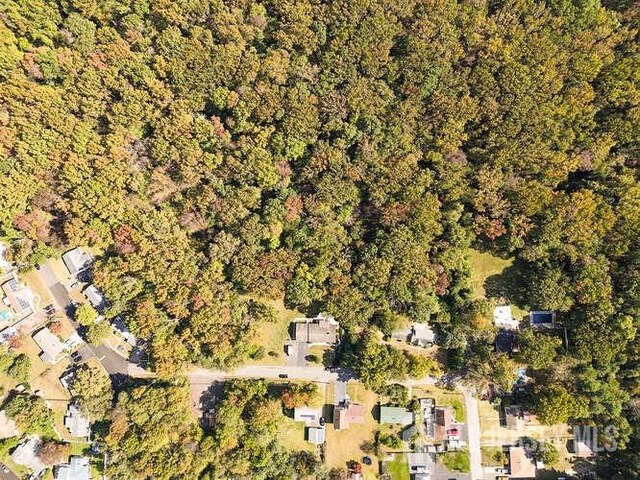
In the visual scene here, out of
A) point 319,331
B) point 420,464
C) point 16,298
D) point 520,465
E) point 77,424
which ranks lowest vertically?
point 420,464

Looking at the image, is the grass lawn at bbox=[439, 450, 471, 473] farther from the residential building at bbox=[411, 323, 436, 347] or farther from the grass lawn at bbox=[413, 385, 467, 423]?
the residential building at bbox=[411, 323, 436, 347]

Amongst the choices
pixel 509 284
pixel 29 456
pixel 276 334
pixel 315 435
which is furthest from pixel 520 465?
pixel 29 456

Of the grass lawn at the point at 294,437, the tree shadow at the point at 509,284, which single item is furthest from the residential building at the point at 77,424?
the tree shadow at the point at 509,284

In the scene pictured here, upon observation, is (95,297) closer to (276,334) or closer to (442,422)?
(276,334)

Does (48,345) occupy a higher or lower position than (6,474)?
higher

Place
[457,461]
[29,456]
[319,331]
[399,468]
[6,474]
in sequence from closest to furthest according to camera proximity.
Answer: [29,456]
[6,474]
[457,461]
[399,468]
[319,331]

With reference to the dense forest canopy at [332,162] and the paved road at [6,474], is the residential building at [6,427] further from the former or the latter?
the dense forest canopy at [332,162]

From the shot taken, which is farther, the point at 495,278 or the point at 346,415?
the point at 495,278
